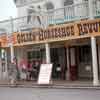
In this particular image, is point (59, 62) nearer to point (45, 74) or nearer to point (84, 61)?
point (84, 61)

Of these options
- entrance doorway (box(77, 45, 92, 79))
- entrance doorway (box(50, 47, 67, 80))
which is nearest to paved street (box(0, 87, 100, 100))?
entrance doorway (box(77, 45, 92, 79))

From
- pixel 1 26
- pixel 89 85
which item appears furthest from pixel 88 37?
pixel 1 26

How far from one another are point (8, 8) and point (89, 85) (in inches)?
612

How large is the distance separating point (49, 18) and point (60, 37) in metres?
1.90

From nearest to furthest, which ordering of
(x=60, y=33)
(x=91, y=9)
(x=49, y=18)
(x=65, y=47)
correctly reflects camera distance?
(x=91, y=9) → (x=60, y=33) → (x=49, y=18) → (x=65, y=47)

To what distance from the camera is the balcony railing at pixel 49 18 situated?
98.9ft

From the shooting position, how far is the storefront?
29203mm

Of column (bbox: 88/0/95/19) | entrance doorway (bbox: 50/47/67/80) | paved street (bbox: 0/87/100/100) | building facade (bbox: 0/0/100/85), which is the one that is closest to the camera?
paved street (bbox: 0/87/100/100)

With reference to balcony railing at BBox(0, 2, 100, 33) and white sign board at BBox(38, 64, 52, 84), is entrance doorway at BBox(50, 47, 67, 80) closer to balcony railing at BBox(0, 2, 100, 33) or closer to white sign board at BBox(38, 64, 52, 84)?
balcony railing at BBox(0, 2, 100, 33)

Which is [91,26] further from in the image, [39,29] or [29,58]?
[29,58]

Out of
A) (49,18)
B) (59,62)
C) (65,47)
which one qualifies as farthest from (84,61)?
(49,18)

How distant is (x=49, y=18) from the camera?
31953 millimetres

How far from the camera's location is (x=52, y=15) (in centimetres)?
3180

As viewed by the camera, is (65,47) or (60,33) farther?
(65,47)
